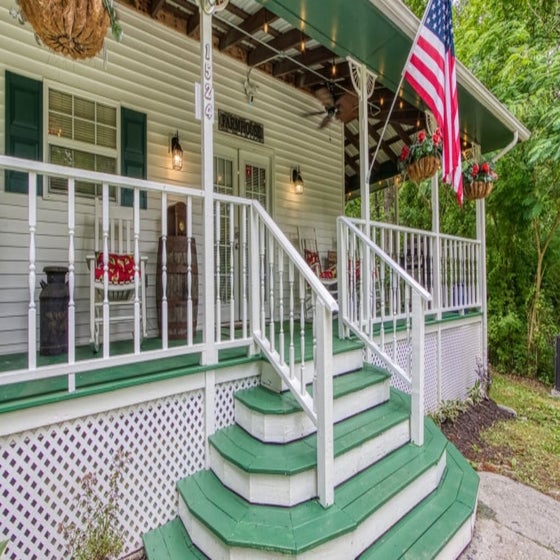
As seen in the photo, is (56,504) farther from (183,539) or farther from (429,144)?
(429,144)

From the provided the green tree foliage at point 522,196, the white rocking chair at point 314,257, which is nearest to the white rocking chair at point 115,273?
the white rocking chair at point 314,257

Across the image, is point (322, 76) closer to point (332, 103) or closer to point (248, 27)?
point (332, 103)

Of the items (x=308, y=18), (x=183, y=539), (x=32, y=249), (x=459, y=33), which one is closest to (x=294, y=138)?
(x=308, y=18)

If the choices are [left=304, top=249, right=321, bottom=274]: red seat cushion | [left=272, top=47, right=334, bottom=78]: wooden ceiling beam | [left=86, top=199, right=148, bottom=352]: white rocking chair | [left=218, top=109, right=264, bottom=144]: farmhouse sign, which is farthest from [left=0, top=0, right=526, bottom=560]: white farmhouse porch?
[left=304, top=249, right=321, bottom=274]: red seat cushion

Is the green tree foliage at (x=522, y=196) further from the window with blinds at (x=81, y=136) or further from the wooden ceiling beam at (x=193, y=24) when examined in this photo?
the window with blinds at (x=81, y=136)

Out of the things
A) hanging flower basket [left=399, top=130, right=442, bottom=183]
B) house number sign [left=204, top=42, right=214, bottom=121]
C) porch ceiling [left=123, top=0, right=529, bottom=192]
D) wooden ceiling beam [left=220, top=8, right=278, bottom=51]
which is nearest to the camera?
house number sign [left=204, top=42, right=214, bottom=121]

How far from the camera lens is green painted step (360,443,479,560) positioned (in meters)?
2.13

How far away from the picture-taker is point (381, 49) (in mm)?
3480

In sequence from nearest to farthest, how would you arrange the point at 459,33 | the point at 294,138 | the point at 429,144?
the point at 429,144 < the point at 294,138 < the point at 459,33

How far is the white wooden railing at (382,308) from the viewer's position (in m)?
2.93

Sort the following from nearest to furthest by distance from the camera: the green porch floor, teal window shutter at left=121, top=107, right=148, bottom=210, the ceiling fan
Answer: the green porch floor, teal window shutter at left=121, top=107, right=148, bottom=210, the ceiling fan

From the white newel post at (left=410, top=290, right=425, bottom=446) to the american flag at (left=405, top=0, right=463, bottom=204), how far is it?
135 centimetres

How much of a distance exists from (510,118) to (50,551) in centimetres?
635

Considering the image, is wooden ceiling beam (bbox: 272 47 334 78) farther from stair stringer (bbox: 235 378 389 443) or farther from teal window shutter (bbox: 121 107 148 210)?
stair stringer (bbox: 235 378 389 443)
